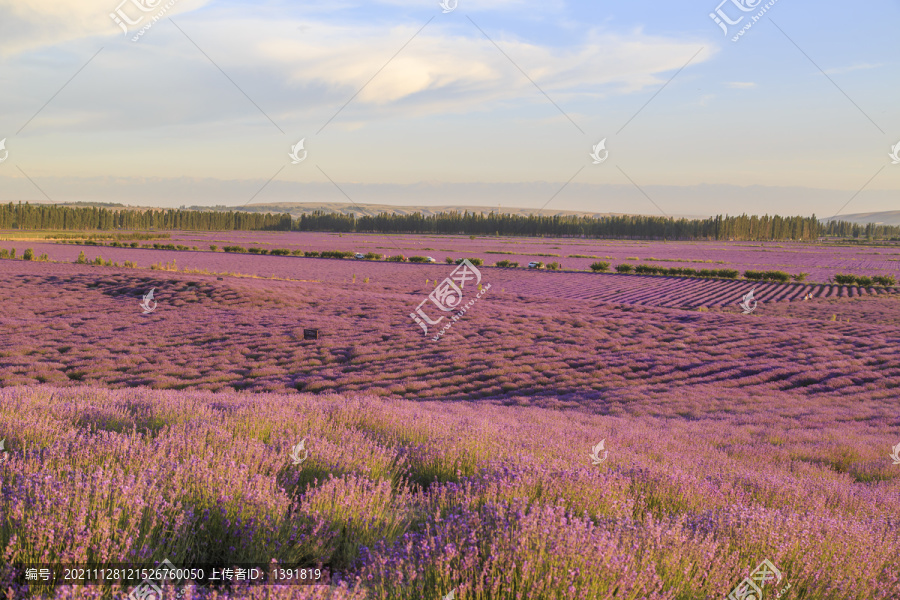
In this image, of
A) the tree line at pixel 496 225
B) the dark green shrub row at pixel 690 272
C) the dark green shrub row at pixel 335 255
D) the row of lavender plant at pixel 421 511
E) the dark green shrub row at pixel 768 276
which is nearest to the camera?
the row of lavender plant at pixel 421 511

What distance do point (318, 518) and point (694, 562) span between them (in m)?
2.02

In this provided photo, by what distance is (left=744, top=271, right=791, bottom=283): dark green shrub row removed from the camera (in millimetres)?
49500

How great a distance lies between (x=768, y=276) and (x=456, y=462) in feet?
179

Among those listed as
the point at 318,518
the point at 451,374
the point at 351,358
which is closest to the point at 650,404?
the point at 451,374

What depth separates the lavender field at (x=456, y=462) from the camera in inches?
103

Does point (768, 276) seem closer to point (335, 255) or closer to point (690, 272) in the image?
point (690, 272)

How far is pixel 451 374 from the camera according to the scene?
15297 mm

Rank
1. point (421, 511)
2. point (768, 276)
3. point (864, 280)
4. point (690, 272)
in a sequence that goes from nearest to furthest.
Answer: point (421, 511) → point (864, 280) → point (768, 276) → point (690, 272)

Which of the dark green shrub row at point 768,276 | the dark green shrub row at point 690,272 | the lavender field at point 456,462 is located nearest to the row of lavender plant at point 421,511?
the lavender field at point 456,462

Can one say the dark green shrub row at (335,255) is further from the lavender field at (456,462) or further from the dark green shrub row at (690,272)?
the lavender field at (456,462)

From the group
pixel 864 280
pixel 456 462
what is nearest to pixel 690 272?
pixel 864 280

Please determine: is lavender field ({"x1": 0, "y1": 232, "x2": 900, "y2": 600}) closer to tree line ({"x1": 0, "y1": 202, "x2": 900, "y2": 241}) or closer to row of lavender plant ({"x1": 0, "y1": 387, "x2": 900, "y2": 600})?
row of lavender plant ({"x1": 0, "y1": 387, "x2": 900, "y2": 600})

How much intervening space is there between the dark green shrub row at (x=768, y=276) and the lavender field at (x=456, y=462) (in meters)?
33.8

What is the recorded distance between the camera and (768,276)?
167 feet
